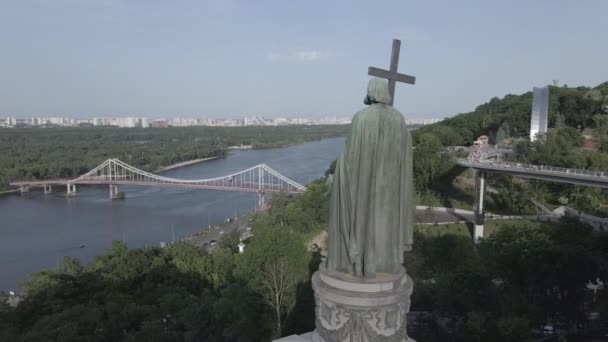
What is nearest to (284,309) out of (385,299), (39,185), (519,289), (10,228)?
(519,289)

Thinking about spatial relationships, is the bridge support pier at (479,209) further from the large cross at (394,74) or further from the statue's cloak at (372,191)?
the statue's cloak at (372,191)

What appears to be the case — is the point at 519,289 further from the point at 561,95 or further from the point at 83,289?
the point at 561,95

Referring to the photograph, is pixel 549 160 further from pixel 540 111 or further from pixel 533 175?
pixel 540 111

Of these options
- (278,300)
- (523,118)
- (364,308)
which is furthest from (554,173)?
(523,118)

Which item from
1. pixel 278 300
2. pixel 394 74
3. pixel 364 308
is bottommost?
pixel 278 300

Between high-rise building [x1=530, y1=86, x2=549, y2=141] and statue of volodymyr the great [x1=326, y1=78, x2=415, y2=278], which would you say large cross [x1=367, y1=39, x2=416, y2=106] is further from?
high-rise building [x1=530, y1=86, x2=549, y2=141]

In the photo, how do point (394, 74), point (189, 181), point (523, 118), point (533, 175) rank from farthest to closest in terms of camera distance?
1. point (523, 118)
2. point (189, 181)
3. point (533, 175)
4. point (394, 74)

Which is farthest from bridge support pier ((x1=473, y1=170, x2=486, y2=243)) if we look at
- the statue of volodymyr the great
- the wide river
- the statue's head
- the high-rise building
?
the statue's head

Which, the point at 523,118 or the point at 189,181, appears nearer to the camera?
the point at 189,181

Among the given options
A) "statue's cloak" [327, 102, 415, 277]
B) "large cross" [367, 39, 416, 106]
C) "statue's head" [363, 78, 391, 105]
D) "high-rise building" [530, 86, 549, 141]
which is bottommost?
"statue's cloak" [327, 102, 415, 277]
